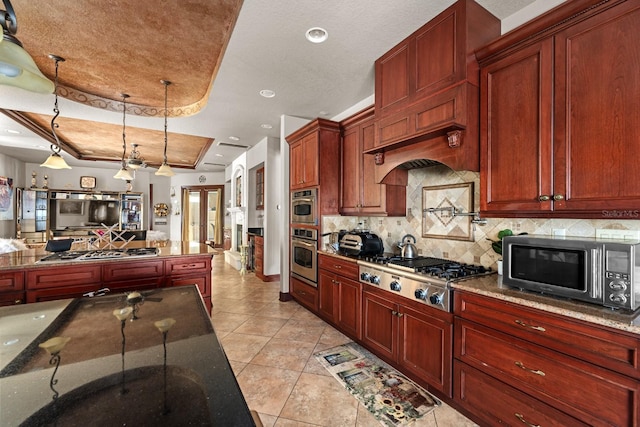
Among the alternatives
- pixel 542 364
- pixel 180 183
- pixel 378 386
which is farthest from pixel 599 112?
pixel 180 183

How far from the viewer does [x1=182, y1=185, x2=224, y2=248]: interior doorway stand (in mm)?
9820

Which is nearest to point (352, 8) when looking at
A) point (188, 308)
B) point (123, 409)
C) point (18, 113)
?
point (188, 308)

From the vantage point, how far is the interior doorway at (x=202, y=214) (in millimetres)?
9820

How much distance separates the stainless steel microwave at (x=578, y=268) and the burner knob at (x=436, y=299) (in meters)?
0.41

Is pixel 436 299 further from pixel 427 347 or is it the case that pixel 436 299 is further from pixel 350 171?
pixel 350 171

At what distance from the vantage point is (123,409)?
1.97 ft

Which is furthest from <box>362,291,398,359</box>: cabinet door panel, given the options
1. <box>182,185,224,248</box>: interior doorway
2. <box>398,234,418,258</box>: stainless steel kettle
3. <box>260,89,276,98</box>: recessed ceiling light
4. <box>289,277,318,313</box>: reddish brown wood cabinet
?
<box>182,185,224,248</box>: interior doorway

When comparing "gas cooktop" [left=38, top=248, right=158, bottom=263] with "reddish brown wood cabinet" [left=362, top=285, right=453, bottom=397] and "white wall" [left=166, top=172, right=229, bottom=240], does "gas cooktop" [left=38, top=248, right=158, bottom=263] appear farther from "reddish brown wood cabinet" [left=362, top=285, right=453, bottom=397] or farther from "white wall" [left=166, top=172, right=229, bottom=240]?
"white wall" [left=166, top=172, right=229, bottom=240]

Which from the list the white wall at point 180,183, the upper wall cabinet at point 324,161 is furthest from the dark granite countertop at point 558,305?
the white wall at point 180,183

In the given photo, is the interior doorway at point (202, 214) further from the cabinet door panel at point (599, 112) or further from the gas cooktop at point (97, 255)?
the cabinet door panel at point (599, 112)

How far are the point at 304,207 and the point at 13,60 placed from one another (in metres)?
3.01

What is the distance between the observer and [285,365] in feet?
8.24

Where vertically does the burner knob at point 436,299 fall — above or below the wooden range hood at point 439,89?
below

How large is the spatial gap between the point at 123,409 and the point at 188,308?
2.13 feet
